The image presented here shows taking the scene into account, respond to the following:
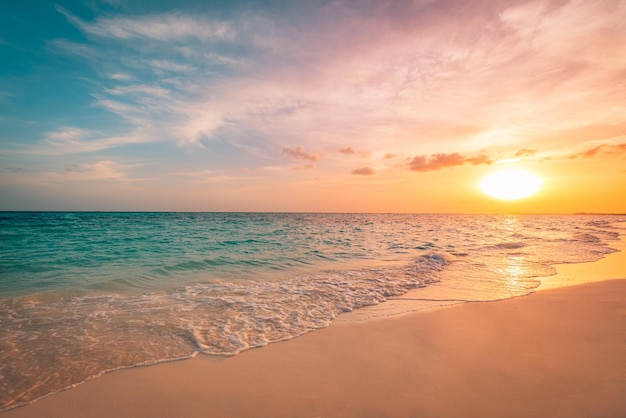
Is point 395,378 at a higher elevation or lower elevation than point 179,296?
higher

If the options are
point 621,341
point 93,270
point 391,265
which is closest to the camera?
point 621,341

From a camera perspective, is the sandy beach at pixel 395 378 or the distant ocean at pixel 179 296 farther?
the distant ocean at pixel 179 296

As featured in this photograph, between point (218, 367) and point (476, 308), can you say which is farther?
point (476, 308)

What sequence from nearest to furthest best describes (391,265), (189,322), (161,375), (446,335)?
(161,375), (446,335), (189,322), (391,265)

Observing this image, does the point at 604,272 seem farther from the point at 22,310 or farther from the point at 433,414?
the point at 22,310

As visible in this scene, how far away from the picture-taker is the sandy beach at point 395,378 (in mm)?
3406

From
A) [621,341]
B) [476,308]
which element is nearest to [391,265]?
[476,308]

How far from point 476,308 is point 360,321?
2.90 metres

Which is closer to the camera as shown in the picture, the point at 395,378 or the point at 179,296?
the point at 395,378

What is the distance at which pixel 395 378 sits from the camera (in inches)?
157

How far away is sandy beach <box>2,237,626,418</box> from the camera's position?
3.41m

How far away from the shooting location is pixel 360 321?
6379mm

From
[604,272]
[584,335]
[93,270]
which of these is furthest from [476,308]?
[93,270]

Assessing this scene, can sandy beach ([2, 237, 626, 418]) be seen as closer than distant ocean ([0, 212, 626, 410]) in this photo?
Yes
